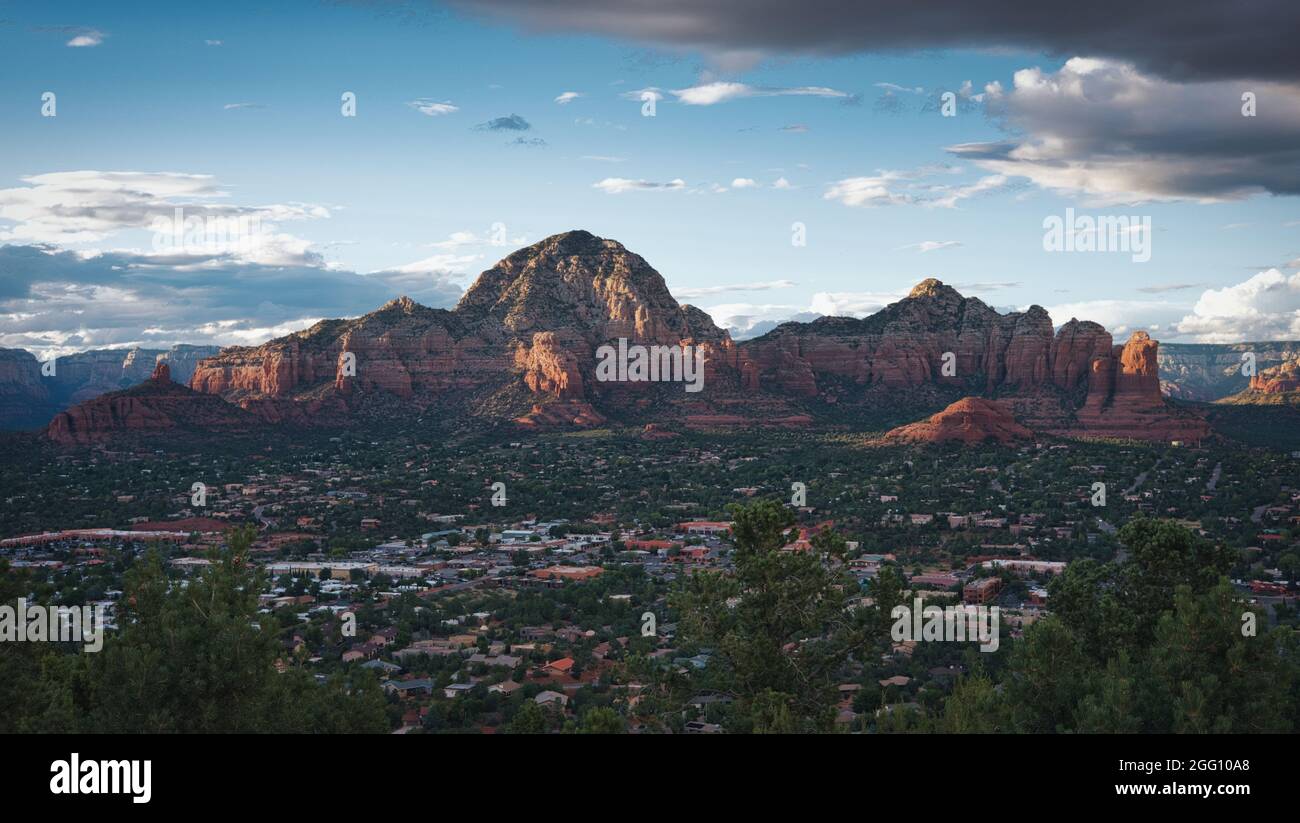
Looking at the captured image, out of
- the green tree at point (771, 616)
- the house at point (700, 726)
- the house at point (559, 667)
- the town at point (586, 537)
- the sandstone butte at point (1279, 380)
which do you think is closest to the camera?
the green tree at point (771, 616)

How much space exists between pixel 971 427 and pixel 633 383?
64029 millimetres

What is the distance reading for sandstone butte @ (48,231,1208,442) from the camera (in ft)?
448

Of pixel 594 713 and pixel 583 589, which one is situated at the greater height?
pixel 594 713

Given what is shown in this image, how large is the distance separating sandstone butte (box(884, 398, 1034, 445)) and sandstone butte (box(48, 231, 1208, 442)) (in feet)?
64.7

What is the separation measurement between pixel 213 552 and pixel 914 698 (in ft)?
87.9

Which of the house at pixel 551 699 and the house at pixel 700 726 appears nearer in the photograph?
the house at pixel 700 726

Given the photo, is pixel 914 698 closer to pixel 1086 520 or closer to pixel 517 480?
pixel 1086 520

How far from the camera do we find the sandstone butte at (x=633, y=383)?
448ft

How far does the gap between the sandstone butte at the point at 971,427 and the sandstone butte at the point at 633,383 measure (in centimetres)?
1974

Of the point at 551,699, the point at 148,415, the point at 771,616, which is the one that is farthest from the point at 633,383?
the point at 771,616

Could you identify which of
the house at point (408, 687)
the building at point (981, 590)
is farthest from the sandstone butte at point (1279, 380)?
the house at point (408, 687)

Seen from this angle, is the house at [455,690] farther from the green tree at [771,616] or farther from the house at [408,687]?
the green tree at [771,616]

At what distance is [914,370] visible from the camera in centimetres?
15550
